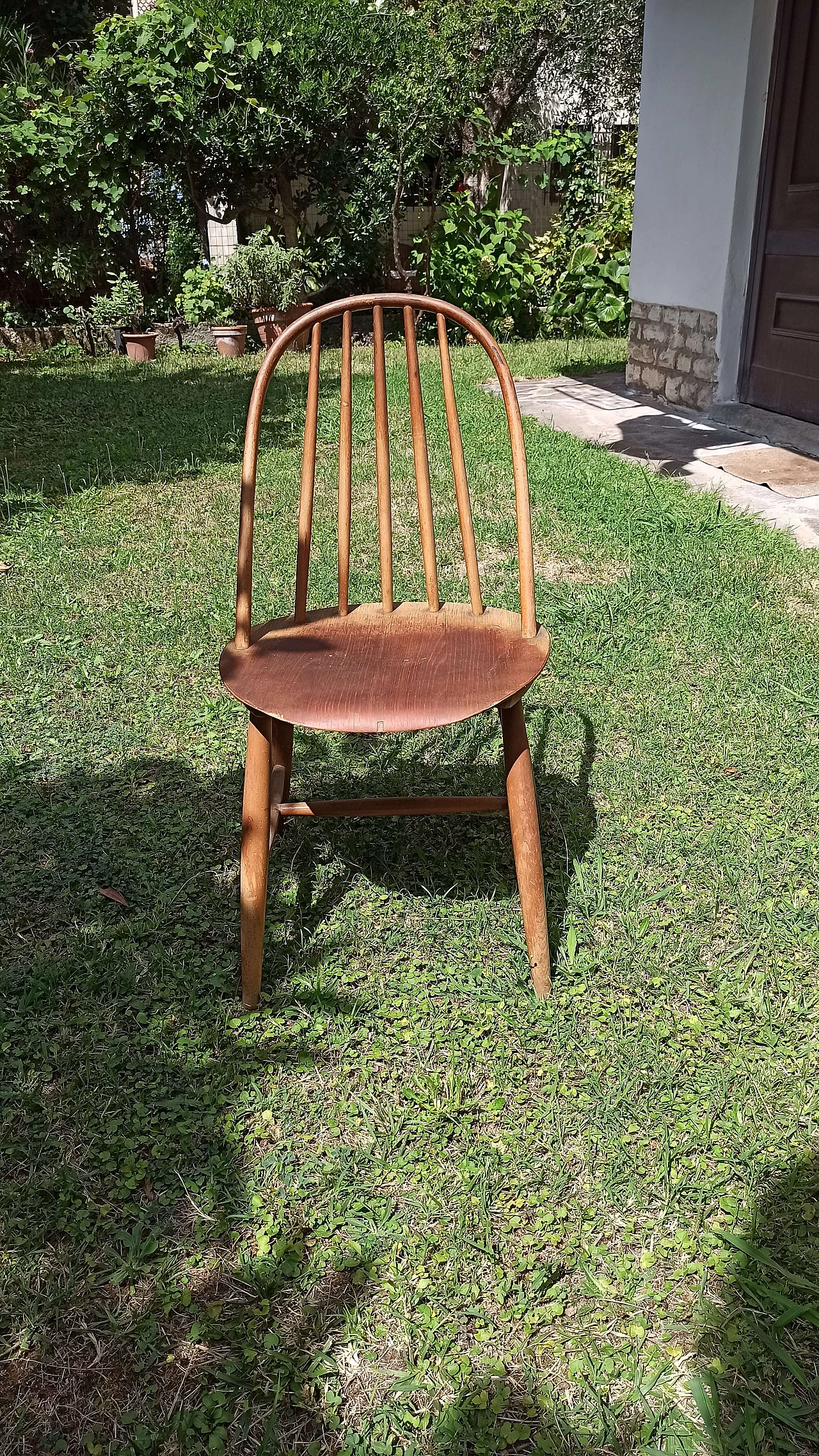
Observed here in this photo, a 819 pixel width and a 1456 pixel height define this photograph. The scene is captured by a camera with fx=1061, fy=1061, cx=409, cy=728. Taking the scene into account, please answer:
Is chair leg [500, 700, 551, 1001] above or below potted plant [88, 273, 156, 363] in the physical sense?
below

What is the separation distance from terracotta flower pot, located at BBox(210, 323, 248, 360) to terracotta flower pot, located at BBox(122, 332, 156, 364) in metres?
0.50

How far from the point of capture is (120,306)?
331 inches

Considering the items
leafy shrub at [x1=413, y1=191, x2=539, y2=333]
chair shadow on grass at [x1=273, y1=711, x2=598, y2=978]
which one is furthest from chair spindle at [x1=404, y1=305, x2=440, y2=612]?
leafy shrub at [x1=413, y1=191, x2=539, y2=333]

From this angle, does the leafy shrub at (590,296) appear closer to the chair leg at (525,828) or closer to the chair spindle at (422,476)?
the chair spindle at (422,476)

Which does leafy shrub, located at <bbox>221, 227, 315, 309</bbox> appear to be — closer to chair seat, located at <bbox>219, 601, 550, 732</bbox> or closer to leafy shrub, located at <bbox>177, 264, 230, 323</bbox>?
leafy shrub, located at <bbox>177, 264, 230, 323</bbox>

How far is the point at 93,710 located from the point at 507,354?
19.8ft

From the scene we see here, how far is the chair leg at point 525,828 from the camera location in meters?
1.70

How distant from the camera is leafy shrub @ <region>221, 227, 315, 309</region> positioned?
840cm

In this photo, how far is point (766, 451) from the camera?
4.99m

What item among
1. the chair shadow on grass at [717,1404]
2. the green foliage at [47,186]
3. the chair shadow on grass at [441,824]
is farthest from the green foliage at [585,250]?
the chair shadow on grass at [717,1404]

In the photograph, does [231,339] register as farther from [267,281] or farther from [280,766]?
[280,766]

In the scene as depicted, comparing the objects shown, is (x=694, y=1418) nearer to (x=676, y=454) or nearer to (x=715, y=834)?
(x=715, y=834)

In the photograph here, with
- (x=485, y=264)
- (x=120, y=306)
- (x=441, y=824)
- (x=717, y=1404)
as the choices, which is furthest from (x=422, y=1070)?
(x=120, y=306)

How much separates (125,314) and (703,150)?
15.9ft
